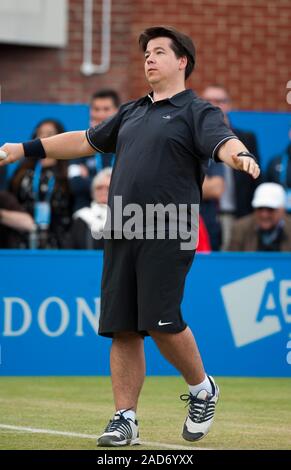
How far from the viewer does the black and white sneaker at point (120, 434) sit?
663 cm

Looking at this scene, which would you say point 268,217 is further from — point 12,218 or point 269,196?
point 12,218

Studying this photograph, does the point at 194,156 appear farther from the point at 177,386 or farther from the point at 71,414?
the point at 177,386

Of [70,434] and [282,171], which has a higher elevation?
[282,171]

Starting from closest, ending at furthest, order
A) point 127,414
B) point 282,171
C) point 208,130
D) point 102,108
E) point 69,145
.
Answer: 1. point 208,130
2. point 127,414
3. point 69,145
4. point 102,108
5. point 282,171

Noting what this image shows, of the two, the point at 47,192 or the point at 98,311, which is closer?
the point at 98,311

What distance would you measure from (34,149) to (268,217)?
4.90m

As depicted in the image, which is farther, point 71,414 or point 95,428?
point 71,414

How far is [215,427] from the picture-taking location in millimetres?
7492

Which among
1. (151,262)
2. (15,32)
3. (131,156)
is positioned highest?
(15,32)

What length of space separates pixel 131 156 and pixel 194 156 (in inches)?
13.9

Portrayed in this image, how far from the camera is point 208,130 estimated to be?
657 centimetres

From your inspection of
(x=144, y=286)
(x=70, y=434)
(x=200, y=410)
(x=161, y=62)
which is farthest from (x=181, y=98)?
(x=70, y=434)

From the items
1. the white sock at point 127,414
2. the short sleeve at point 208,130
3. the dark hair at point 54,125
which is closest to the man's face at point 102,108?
the dark hair at point 54,125

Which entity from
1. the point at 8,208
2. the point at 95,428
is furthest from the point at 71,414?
the point at 8,208
